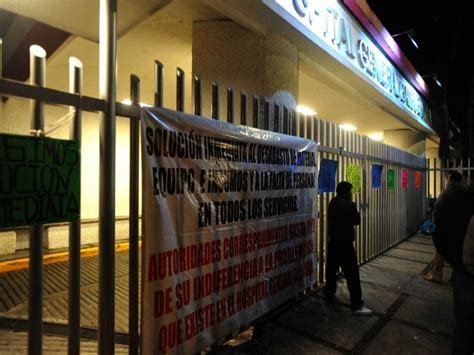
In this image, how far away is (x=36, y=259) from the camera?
183 centimetres

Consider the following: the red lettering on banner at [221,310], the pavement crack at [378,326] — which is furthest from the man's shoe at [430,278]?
the red lettering on banner at [221,310]

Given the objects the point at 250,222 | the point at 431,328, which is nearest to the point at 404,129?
the point at 431,328

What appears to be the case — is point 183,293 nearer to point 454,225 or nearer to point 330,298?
point 454,225

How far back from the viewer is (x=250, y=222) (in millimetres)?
3186

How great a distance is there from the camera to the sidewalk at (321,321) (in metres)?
3.31

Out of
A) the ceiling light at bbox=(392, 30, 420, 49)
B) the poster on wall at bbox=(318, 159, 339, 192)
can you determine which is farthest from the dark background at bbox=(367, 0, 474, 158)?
the poster on wall at bbox=(318, 159, 339, 192)

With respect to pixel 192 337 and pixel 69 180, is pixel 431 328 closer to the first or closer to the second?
pixel 192 337

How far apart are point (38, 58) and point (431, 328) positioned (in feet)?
14.3

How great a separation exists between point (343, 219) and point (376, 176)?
2840mm

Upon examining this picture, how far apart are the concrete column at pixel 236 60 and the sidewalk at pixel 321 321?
243 centimetres

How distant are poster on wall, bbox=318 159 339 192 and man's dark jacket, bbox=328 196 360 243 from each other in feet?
1.30

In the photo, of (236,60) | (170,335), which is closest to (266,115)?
(236,60)

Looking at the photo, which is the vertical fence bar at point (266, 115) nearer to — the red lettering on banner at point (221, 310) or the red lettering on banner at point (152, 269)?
the red lettering on banner at point (221, 310)

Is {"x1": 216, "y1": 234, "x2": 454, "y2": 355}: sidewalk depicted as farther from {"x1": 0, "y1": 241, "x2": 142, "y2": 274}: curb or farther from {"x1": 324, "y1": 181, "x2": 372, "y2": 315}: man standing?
{"x1": 0, "y1": 241, "x2": 142, "y2": 274}: curb
